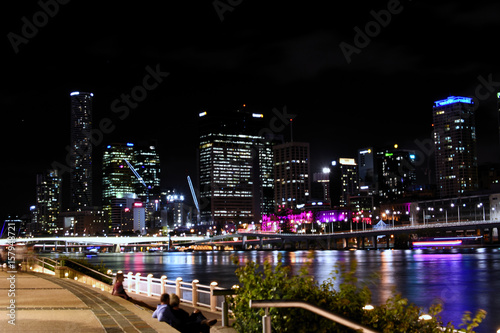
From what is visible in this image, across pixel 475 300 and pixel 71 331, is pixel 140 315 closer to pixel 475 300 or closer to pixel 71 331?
pixel 71 331

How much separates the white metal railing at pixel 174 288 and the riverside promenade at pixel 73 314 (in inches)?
24.9

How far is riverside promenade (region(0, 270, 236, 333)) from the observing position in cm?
1203

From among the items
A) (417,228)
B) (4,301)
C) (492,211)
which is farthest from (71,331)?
(492,211)

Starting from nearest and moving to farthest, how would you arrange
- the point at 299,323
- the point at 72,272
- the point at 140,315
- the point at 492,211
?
the point at 299,323 → the point at 140,315 → the point at 72,272 → the point at 492,211

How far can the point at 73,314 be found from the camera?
47.6 ft

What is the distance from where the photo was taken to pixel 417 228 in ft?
560

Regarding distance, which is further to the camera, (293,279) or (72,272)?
(72,272)

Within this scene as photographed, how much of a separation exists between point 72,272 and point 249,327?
25272mm

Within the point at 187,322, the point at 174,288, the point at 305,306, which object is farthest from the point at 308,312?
the point at 174,288

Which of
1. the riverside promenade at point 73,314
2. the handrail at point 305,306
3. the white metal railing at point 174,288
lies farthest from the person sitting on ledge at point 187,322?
the white metal railing at point 174,288

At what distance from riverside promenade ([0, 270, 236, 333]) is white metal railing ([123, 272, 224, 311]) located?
0.63 meters

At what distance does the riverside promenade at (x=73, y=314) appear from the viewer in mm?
12031

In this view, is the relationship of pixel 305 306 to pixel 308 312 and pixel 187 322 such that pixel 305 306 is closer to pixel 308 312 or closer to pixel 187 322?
pixel 308 312

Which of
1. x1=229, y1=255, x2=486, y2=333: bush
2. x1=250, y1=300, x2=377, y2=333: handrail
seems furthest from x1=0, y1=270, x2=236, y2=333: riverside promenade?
x1=250, y1=300, x2=377, y2=333: handrail
